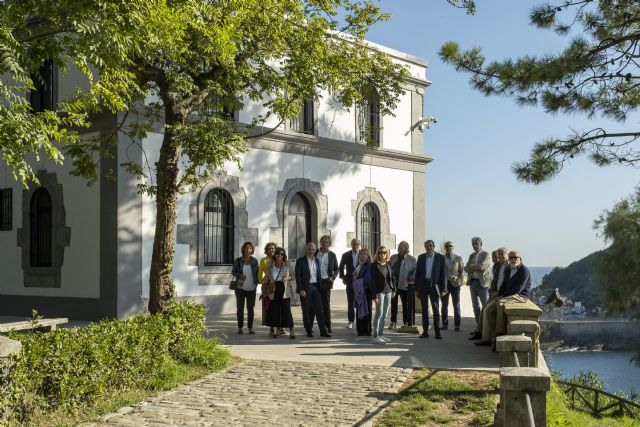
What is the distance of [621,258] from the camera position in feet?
48.8

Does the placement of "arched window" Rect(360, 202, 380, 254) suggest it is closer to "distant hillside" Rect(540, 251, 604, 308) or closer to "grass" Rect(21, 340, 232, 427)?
"grass" Rect(21, 340, 232, 427)

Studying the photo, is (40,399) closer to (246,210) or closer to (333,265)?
(333,265)

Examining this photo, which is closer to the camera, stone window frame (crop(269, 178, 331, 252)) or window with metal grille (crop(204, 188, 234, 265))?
window with metal grille (crop(204, 188, 234, 265))

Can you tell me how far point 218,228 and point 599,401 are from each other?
899 cm

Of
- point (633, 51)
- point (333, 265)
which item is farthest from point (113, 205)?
point (633, 51)

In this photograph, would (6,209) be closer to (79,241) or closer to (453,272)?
(79,241)

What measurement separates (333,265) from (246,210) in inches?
178

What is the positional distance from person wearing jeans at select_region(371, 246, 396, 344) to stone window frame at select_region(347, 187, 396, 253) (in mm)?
8403

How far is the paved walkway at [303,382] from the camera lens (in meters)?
7.60

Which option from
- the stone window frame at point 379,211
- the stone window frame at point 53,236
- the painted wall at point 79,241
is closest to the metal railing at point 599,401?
the stone window frame at point 379,211

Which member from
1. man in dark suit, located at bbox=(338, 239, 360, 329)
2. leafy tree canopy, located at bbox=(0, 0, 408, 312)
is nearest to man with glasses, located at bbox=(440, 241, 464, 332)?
man in dark suit, located at bbox=(338, 239, 360, 329)

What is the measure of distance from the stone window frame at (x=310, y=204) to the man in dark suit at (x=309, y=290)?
544 cm

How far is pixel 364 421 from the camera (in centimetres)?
742

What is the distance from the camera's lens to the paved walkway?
24.9 ft
